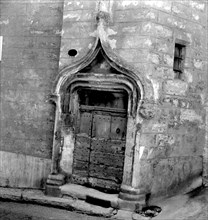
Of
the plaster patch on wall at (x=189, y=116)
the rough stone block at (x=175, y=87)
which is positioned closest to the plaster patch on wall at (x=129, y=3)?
the rough stone block at (x=175, y=87)

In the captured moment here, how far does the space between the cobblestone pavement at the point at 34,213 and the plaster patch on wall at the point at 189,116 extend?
2543mm

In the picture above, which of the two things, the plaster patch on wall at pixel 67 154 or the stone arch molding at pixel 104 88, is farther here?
the plaster patch on wall at pixel 67 154

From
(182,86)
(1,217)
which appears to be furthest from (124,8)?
(1,217)

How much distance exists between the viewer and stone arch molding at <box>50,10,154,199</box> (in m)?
6.28

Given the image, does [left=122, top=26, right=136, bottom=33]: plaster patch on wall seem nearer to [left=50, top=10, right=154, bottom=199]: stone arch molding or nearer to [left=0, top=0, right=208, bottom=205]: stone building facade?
[left=0, top=0, right=208, bottom=205]: stone building facade

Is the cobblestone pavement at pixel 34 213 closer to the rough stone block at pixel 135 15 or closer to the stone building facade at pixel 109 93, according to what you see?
the stone building facade at pixel 109 93

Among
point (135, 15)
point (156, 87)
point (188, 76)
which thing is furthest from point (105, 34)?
point (188, 76)

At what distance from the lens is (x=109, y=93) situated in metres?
6.87

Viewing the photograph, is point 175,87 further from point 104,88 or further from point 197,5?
point 197,5

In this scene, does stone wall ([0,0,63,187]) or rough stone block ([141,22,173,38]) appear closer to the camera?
rough stone block ([141,22,173,38])

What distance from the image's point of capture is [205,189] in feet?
23.1

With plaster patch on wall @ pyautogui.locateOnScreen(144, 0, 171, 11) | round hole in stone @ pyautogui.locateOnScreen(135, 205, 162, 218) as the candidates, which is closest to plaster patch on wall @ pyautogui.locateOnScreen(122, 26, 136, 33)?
plaster patch on wall @ pyautogui.locateOnScreen(144, 0, 171, 11)

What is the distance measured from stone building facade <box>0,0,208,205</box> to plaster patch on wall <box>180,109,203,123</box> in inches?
0.8

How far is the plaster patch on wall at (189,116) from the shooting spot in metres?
6.96
